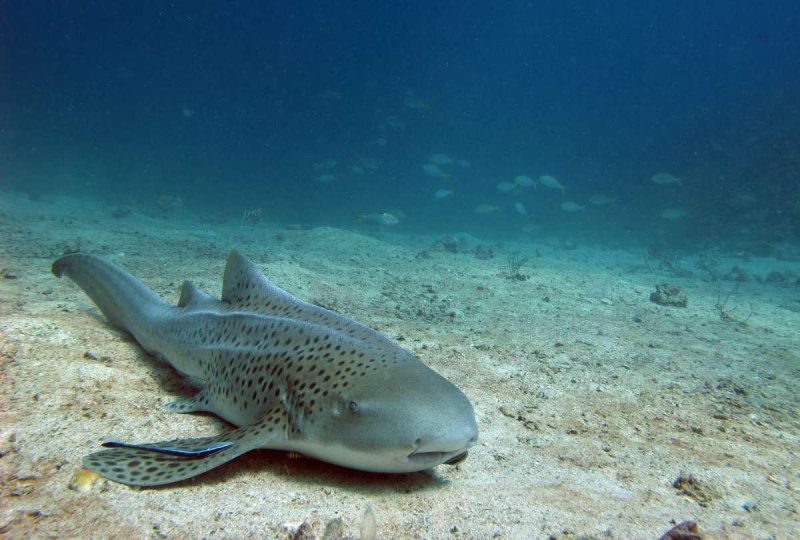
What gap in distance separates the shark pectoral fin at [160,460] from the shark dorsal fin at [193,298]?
5.59 ft

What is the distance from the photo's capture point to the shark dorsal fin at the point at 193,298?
3875 mm

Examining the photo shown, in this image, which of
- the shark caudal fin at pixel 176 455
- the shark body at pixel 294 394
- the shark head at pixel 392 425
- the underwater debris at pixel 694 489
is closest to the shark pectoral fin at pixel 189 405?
the shark body at pixel 294 394

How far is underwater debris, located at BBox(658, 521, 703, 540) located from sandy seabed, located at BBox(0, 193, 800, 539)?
0.50 ft

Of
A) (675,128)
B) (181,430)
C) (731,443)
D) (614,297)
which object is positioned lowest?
(181,430)

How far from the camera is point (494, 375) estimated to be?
4.46 metres

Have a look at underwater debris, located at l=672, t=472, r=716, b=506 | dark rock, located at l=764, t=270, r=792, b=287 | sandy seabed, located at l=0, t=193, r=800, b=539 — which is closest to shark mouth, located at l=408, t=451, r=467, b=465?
sandy seabed, located at l=0, t=193, r=800, b=539

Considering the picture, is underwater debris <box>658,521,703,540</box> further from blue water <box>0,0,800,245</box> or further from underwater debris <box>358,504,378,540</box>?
blue water <box>0,0,800,245</box>

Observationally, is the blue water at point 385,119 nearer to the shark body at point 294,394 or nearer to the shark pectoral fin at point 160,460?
the shark body at point 294,394

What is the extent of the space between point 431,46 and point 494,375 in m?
80.2

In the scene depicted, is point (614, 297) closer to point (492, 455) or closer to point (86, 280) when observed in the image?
point (492, 455)

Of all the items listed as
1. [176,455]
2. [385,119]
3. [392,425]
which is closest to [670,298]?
[392,425]

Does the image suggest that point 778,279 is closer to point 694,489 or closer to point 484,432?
point 694,489

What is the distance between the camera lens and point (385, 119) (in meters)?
58.2

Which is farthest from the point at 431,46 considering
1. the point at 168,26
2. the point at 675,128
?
the point at 675,128
